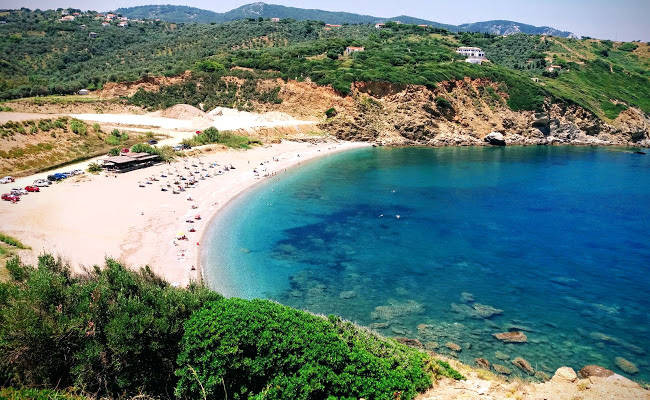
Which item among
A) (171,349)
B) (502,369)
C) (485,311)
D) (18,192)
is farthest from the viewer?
(18,192)

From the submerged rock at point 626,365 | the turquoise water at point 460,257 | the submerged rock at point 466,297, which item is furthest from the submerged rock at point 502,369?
the submerged rock at point 466,297

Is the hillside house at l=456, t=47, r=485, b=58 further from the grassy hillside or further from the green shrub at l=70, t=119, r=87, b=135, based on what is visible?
the green shrub at l=70, t=119, r=87, b=135

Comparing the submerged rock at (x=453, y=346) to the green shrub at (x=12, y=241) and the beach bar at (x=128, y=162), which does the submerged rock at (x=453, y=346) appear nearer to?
the green shrub at (x=12, y=241)

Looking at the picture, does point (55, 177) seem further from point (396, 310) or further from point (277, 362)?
point (277, 362)

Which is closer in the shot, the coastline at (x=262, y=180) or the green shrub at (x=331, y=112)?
the coastline at (x=262, y=180)

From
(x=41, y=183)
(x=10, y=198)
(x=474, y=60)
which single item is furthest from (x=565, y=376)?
(x=474, y=60)

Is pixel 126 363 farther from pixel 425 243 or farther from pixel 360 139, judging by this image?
pixel 360 139
